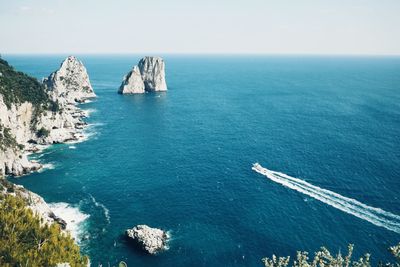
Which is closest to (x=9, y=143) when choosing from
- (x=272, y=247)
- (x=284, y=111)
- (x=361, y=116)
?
(x=272, y=247)

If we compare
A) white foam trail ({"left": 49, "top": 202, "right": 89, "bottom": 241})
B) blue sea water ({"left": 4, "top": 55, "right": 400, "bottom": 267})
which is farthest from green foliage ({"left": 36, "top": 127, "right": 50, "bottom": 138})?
white foam trail ({"left": 49, "top": 202, "right": 89, "bottom": 241})

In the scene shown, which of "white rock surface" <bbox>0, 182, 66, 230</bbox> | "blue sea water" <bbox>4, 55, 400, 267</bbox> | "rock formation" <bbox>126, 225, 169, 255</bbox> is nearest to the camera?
"rock formation" <bbox>126, 225, 169, 255</bbox>

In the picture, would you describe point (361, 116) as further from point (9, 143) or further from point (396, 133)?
point (9, 143)

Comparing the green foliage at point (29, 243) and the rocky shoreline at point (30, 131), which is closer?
the green foliage at point (29, 243)

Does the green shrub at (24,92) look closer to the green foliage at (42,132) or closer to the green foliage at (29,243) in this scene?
the green foliage at (42,132)

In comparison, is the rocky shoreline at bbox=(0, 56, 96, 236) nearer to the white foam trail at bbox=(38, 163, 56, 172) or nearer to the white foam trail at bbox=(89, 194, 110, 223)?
the white foam trail at bbox=(38, 163, 56, 172)

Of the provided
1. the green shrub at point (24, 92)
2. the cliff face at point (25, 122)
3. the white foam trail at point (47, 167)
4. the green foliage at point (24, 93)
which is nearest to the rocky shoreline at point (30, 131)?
the cliff face at point (25, 122)

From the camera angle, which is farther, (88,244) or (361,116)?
(361,116)
